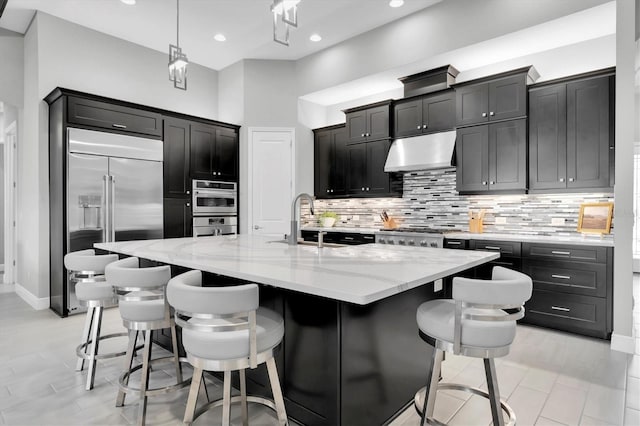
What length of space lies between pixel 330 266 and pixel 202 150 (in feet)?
13.8

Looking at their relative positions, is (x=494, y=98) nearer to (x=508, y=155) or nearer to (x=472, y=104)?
(x=472, y=104)

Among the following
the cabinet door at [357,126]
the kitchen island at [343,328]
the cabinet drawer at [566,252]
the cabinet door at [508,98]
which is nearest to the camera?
the kitchen island at [343,328]

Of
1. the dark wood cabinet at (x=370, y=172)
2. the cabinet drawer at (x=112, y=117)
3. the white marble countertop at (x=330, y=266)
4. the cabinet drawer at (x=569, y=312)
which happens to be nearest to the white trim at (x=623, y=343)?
the cabinet drawer at (x=569, y=312)

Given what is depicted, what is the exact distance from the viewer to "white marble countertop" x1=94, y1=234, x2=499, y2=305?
1.37m

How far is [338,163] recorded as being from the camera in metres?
5.81

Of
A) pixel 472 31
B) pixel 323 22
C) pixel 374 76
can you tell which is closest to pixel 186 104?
pixel 323 22

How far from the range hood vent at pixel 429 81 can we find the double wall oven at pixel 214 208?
309 centimetres

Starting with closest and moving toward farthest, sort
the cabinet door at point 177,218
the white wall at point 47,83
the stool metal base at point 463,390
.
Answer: the stool metal base at point 463,390, the white wall at point 47,83, the cabinet door at point 177,218

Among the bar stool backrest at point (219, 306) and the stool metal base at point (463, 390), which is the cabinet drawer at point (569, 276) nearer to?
the stool metal base at point (463, 390)

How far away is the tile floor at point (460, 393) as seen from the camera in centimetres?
205

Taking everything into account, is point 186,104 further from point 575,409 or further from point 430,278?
point 575,409

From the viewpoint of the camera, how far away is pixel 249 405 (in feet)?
7.12

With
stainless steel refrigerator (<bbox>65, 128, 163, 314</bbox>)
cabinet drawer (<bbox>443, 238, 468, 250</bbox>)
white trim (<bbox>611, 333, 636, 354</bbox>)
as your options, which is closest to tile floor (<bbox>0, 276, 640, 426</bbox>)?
white trim (<bbox>611, 333, 636, 354</bbox>)

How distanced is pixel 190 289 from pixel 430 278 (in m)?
1.03
